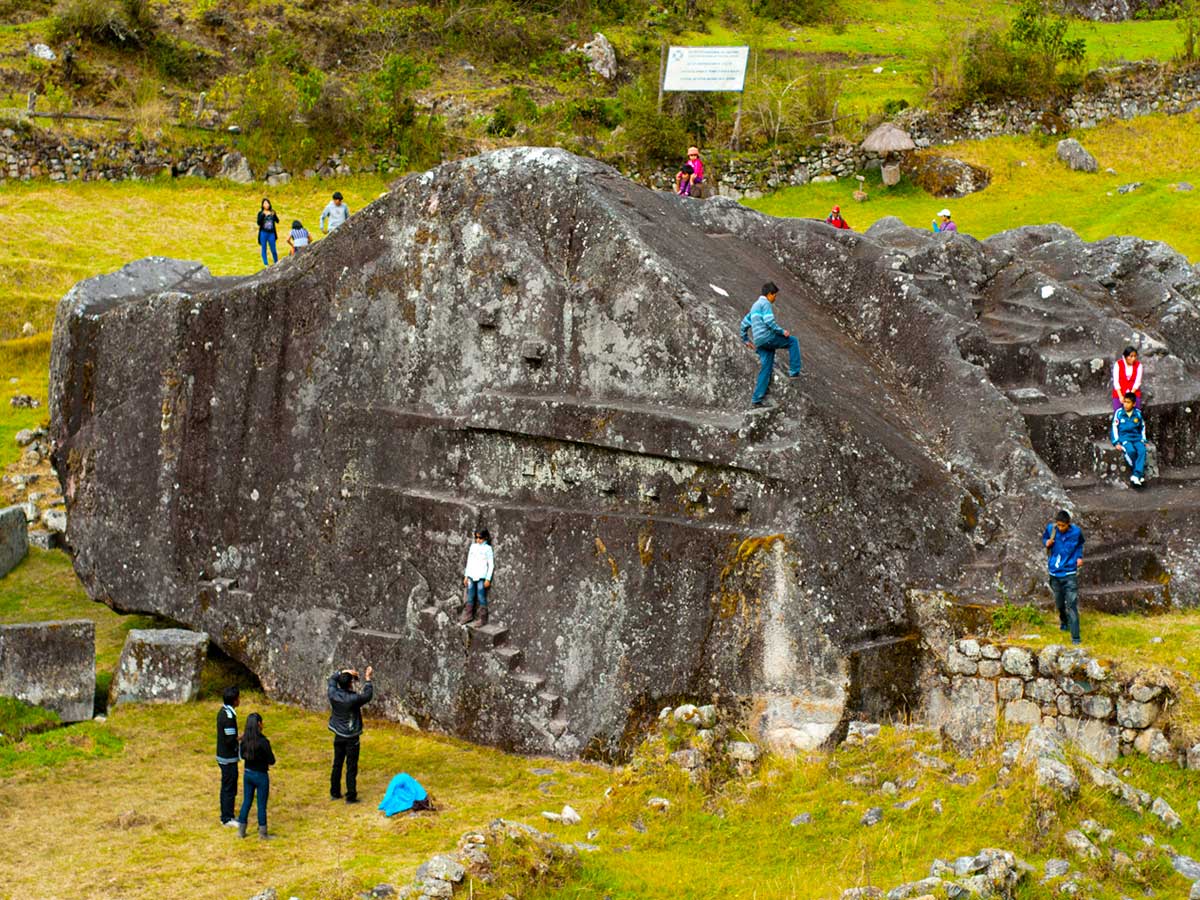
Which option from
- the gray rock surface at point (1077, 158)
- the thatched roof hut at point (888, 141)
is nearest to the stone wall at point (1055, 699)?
the thatched roof hut at point (888, 141)

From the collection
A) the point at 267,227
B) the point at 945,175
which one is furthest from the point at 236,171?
the point at 945,175

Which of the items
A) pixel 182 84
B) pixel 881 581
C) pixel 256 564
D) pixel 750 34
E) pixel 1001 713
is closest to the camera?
pixel 1001 713

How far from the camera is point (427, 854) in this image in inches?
534

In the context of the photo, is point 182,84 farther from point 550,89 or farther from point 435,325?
point 435,325

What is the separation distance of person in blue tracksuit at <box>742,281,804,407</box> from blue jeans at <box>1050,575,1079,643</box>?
343cm

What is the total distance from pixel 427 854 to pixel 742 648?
4202mm

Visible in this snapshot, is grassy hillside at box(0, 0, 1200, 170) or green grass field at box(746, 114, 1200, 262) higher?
grassy hillside at box(0, 0, 1200, 170)

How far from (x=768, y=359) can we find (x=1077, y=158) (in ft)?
72.6

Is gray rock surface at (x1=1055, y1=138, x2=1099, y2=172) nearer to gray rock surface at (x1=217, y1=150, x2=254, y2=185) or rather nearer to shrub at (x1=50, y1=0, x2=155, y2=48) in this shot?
gray rock surface at (x1=217, y1=150, x2=254, y2=185)

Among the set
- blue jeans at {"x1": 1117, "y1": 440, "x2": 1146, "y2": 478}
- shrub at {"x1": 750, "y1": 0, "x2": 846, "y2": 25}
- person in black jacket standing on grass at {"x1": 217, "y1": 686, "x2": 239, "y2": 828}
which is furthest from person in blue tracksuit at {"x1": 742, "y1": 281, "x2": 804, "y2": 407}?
shrub at {"x1": 750, "y1": 0, "x2": 846, "y2": 25}

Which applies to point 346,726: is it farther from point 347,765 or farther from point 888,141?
point 888,141

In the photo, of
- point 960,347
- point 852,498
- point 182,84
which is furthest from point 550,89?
point 852,498

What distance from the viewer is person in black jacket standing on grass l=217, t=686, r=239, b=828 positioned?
1512cm

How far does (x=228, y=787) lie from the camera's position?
1516 cm
